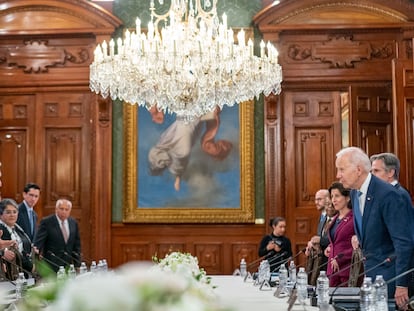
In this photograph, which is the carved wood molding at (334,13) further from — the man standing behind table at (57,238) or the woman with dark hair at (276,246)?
the man standing behind table at (57,238)

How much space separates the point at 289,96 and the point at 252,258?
2168 millimetres

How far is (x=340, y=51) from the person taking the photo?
9375 mm

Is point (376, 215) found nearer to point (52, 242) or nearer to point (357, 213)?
point (357, 213)

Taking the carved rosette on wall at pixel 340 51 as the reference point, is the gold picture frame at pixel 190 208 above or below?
below

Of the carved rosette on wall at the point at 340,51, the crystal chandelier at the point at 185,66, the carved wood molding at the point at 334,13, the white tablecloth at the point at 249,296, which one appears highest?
the carved wood molding at the point at 334,13

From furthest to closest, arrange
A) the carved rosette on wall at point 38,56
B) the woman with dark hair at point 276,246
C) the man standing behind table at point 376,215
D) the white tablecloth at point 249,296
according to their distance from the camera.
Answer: the carved rosette on wall at point 38,56 → the woman with dark hair at point 276,246 → the man standing behind table at point 376,215 → the white tablecloth at point 249,296

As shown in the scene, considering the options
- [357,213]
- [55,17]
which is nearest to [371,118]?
[55,17]

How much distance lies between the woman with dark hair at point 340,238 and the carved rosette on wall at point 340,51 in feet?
12.4

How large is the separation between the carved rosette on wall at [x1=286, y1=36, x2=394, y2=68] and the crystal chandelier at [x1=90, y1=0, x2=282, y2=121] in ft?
7.19

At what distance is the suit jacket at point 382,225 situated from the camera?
13.9ft

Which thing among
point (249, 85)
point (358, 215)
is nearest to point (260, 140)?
point (249, 85)

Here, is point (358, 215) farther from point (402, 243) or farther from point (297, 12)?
point (297, 12)

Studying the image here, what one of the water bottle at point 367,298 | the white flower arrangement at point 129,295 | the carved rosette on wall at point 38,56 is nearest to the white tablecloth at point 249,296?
the water bottle at point 367,298

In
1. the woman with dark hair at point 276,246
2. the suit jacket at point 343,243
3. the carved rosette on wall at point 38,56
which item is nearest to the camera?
the suit jacket at point 343,243
